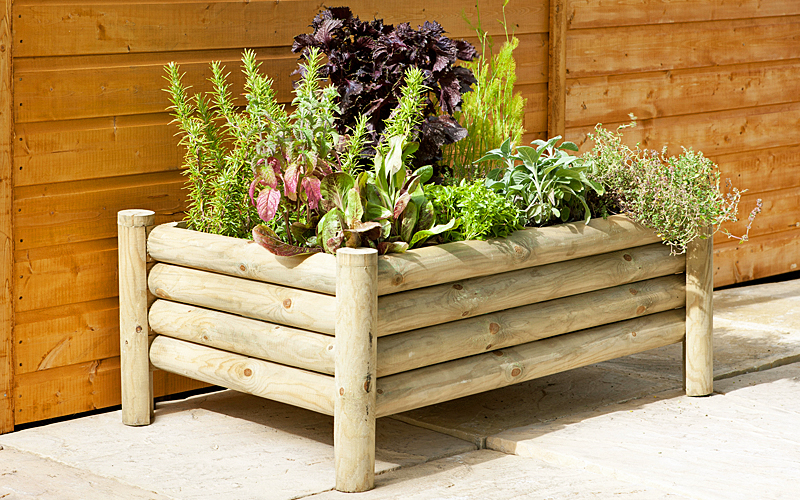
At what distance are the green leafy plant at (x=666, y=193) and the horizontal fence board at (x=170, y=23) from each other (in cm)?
107

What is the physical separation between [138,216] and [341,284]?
1.00 m

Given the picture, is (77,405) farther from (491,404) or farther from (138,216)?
(491,404)

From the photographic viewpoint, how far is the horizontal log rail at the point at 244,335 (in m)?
3.22

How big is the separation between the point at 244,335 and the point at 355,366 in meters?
0.52

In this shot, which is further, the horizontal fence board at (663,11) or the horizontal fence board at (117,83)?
the horizontal fence board at (663,11)

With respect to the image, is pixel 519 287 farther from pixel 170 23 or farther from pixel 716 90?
pixel 716 90

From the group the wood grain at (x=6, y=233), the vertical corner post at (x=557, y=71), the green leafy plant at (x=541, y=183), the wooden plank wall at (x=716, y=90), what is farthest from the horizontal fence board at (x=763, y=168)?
the wood grain at (x=6, y=233)

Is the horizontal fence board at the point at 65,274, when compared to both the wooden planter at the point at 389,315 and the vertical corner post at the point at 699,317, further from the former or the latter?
the vertical corner post at the point at 699,317

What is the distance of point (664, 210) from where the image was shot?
152 inches

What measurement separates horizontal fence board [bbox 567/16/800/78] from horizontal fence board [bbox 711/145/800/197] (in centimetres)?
55

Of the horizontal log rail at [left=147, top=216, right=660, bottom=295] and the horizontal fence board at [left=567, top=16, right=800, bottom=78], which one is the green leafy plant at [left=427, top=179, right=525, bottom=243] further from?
the horizontal fence board at [left=567, top=16, right=800, bottom=78]

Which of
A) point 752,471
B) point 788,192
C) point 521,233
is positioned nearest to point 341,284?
point 521,233

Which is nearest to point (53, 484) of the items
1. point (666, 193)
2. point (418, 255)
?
point (418, 255)

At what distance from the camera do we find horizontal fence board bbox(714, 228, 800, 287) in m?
6.05
